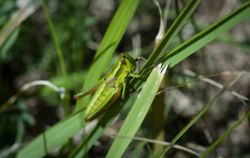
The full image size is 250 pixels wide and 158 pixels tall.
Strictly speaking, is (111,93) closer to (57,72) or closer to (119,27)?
(119,27)

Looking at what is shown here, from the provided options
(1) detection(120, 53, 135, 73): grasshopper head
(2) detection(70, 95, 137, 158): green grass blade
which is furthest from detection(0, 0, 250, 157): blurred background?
(2) detection(70, 95, 137, 158): green grass blade

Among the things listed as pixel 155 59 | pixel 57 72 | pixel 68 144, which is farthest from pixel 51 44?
pixel 155 59

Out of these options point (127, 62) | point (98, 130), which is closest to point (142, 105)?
point (98, 130)

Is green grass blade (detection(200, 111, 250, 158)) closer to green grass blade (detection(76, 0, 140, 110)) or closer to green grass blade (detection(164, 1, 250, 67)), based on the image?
green grass blade (detection(164, 1, 250, 67))

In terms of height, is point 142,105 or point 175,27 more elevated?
point 175,27

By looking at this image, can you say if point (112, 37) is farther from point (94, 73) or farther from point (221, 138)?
point (221, 138)

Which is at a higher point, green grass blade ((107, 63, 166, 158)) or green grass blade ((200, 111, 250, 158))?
green grass blade ((107, 63, 166, 158))
